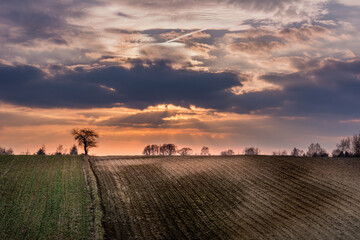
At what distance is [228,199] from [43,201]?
21.7 metres

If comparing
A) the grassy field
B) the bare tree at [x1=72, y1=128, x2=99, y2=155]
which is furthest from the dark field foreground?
the bare tree at [x1=72, y1=128, x2=99, y2=155]

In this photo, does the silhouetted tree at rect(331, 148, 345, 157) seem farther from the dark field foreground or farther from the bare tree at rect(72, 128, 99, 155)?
the bare tree at rect(72, 128, 99, 155)

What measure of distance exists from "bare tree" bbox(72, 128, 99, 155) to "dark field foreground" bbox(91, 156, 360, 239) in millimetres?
32135

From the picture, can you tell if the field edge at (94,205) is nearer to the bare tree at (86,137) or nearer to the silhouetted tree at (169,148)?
the bare tree at (86,137)

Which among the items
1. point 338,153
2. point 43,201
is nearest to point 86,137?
point 43,201

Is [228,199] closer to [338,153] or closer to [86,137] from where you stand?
[86,137]

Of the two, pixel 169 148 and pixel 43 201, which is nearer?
pixel 43 201

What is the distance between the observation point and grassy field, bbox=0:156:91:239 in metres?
31.5

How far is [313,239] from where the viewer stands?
33.5 meters

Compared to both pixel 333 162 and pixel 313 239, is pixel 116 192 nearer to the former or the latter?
pixel 313 239

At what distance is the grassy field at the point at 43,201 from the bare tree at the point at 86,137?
34.5 m

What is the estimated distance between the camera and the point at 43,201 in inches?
1501

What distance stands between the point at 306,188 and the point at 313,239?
15132mm

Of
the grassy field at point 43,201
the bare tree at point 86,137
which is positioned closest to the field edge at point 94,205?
the grassy field at point 43,201
